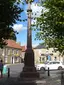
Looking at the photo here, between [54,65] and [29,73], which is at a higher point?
[54,65]

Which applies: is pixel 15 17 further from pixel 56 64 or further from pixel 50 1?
pixel 56 64

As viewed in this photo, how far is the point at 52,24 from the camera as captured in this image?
56.3 feet

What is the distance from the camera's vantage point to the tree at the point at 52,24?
51.6 feet

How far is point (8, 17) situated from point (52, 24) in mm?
2744

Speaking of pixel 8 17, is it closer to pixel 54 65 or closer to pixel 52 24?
pixel 52 24

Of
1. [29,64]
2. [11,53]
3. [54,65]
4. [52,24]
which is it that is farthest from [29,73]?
[11,53]

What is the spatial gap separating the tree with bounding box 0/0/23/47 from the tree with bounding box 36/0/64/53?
163cm

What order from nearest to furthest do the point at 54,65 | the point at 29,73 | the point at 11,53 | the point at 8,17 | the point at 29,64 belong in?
1. the point at 8,17
2. the point at 29,73
3. the point at 29,64
4. the point at 54,65
5. the point at 11,53

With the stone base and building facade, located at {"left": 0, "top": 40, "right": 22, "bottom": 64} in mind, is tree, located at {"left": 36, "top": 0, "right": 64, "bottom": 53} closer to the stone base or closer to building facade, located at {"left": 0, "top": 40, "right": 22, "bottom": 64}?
the stone base

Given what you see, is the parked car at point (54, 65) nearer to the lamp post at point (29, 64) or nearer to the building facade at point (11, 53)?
the lamp post at point (29, 64)

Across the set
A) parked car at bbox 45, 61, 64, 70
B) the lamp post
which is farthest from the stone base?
parked car at bbox 45, 61, 64, 70

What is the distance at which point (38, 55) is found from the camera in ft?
348

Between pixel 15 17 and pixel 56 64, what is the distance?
34994mm

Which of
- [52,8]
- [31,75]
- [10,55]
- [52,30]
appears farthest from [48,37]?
[10,55]
